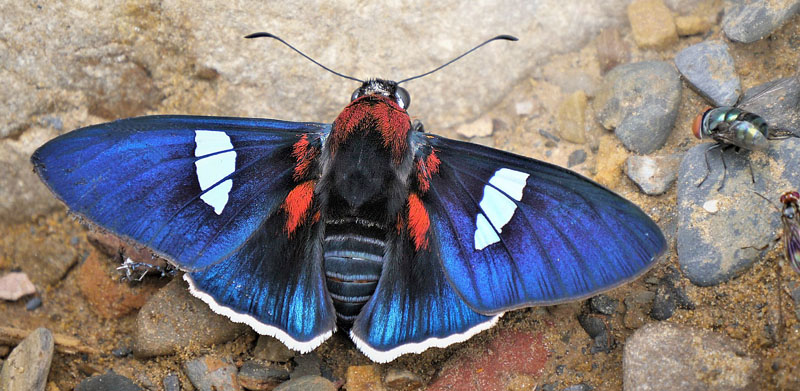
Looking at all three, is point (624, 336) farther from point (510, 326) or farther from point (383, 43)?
point (383, 43)

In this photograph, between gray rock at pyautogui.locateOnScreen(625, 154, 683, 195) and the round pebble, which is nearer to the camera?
gray rock at pyautogui.locateOnScreen(625, 154, 683, 195)

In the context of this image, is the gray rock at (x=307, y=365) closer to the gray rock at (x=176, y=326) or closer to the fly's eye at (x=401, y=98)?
the gray rock at (x=176, y=326)

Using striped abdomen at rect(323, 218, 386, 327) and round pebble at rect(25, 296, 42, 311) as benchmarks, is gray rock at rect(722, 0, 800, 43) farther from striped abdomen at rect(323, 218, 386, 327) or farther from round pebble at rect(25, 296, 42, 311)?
round pebble at rect(25, 296, 42, 311)

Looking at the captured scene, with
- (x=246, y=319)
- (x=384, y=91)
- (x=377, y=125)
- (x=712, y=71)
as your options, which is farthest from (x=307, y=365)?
(x=712, y=71)

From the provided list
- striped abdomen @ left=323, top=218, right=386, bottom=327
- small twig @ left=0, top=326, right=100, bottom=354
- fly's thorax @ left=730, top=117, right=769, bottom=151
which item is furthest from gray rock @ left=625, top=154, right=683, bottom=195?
small twig @ left=0, top=326, right=100, bottom=354

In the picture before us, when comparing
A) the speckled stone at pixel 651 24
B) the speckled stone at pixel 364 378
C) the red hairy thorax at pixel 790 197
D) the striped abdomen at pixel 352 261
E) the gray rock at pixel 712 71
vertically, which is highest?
the speckled stone at pixel 651 24

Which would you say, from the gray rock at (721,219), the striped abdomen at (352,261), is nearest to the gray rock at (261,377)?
the striped abdomen at (352,261)
